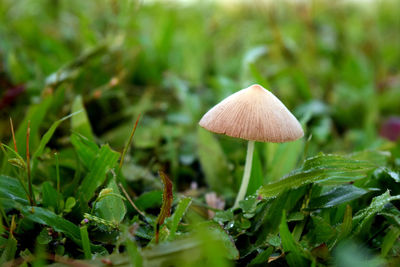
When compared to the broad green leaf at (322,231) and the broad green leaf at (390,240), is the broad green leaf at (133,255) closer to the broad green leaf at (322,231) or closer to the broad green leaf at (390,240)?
the broad green leaf at (322,231)

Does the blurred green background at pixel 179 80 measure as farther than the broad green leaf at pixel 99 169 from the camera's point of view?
Yes

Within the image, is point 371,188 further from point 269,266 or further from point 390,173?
point 269,266

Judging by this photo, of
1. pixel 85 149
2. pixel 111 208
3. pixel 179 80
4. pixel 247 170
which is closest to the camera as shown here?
pixel 111 208

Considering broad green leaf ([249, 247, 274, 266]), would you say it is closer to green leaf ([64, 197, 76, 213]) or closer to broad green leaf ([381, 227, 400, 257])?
broad green leaf ([381, 227, 400, 257])

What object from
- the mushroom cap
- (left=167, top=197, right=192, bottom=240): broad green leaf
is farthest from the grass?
the mushroom cap

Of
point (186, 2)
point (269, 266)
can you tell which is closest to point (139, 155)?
point (269, 266)

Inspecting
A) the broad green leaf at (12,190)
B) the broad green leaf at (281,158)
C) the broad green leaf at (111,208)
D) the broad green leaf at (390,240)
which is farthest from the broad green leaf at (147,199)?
the broad green leaf at (390,240)

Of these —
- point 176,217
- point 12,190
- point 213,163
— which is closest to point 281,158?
point 213,163

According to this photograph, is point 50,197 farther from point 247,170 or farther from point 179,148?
point 179,148
